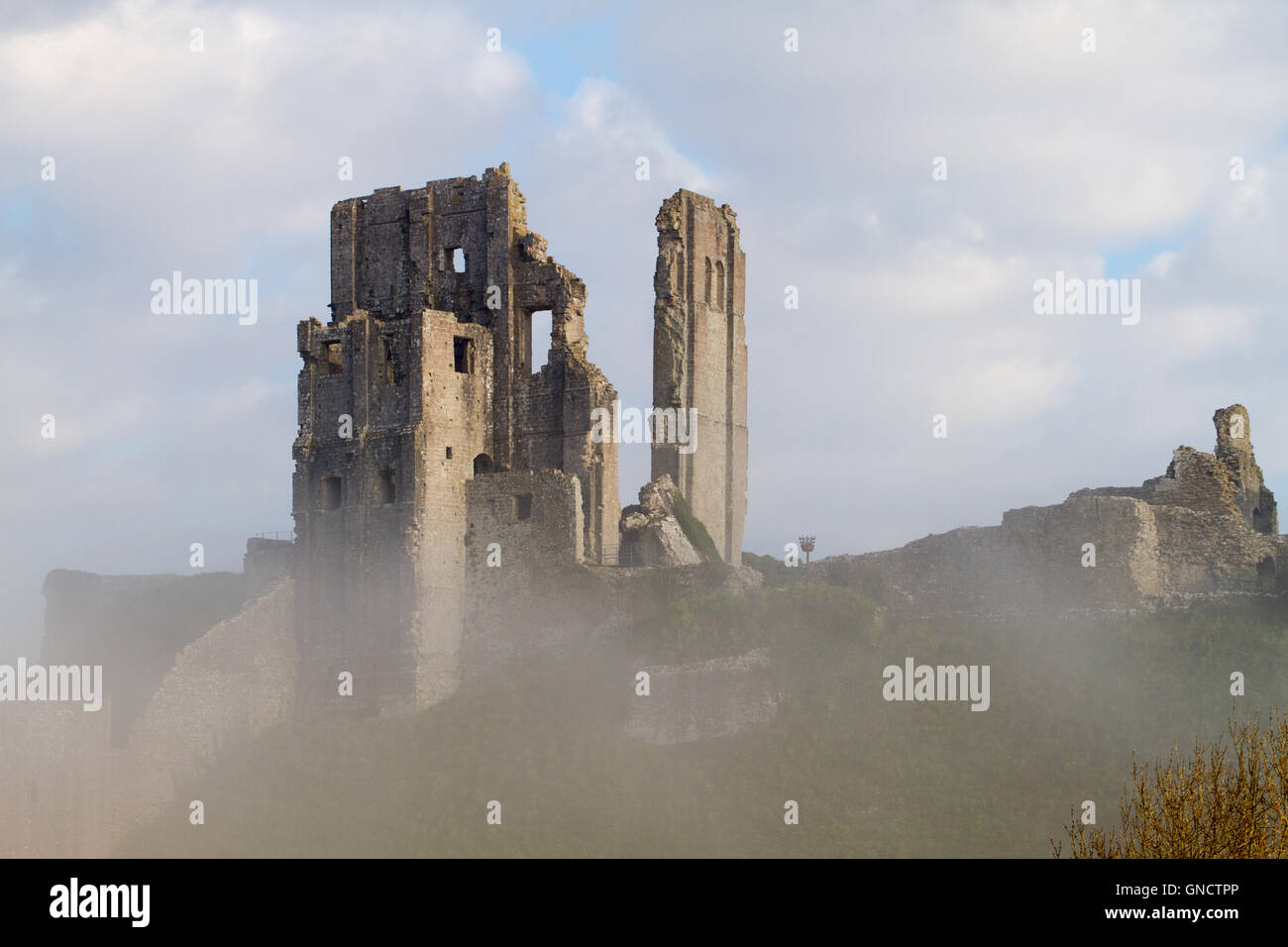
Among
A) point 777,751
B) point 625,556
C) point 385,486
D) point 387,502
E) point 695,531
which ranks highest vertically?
point 385,486

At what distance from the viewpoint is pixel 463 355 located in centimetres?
4675

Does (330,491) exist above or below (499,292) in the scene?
below

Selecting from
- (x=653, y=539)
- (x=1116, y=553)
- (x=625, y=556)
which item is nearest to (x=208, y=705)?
(x=625, y=556)

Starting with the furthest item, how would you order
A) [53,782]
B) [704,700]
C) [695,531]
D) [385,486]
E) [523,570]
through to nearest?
[695,531] → [385,486] → [523,570] → [704,700] → [53,782]

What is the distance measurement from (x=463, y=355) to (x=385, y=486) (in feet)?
13.8

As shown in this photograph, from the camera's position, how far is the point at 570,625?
42844 millimetres

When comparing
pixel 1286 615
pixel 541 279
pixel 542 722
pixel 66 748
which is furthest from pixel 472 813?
pixel 1286 615

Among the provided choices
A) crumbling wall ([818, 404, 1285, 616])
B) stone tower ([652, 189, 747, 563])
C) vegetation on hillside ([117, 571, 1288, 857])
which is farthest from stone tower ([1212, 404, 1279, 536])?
stone tower ([652, 189, 747, 563])

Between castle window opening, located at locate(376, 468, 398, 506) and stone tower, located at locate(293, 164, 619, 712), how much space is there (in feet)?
0.11

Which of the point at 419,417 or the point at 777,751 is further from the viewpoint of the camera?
the point at 419,417

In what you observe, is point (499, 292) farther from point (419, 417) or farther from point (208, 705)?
point (208, 705)

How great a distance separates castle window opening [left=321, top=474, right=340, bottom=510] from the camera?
45750 mm

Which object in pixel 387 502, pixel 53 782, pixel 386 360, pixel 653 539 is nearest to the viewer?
pixel 53 782

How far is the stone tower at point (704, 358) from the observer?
5466 cm
